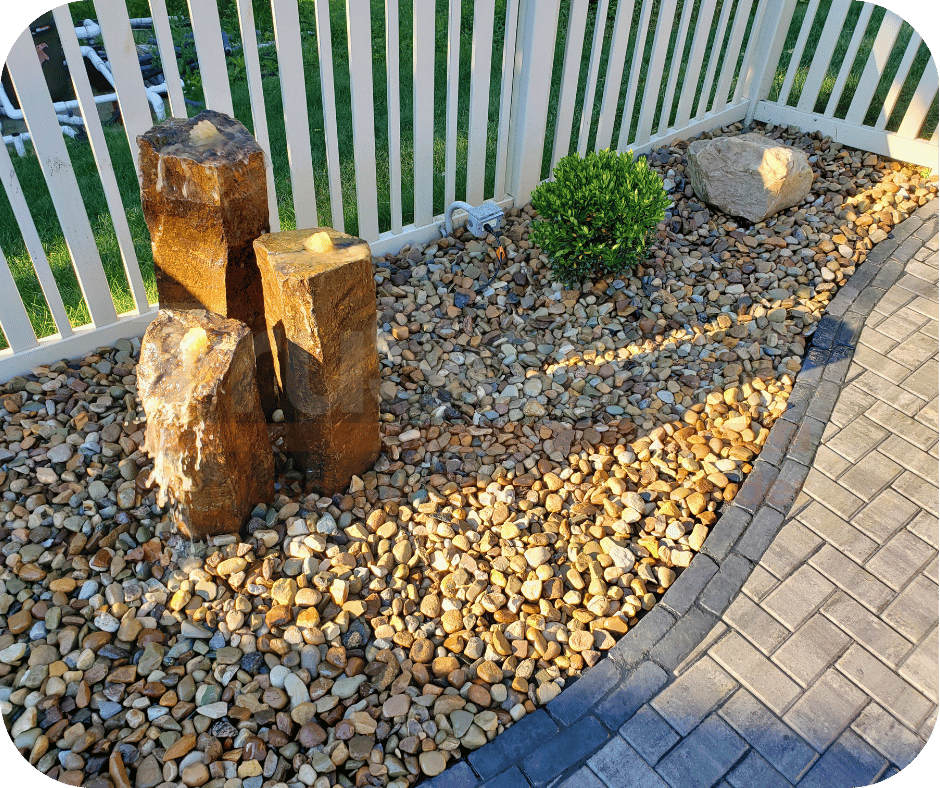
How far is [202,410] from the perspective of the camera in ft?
8.00

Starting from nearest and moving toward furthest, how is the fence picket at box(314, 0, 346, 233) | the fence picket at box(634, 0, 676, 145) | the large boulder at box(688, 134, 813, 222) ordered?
the fence picket at box(314, 0, 346, 233) < the large boulder at box(688, 134, 813, 222) < the fence picket at box(634, 0, 676, 145)

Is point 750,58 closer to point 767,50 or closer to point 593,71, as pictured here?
point 767,50

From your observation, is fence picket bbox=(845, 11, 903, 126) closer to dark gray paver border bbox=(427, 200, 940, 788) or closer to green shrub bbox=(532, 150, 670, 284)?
dark gray paver border bbox=(427, 200, 940, 788)

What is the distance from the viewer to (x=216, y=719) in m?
2.50

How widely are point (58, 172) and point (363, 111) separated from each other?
1524mm

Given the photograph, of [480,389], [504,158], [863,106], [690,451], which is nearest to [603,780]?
[690,451]

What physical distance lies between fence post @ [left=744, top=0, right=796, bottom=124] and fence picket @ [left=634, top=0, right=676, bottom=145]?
103cm

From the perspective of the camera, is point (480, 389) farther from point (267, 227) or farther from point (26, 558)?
point (26, 558)

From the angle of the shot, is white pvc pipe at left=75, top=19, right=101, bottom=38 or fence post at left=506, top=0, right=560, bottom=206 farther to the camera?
white pvc pipe at left=75, top=19, right=101, bottom=38

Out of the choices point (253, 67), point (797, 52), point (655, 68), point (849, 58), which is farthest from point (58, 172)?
point (849, 58)

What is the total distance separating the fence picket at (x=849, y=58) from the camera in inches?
214

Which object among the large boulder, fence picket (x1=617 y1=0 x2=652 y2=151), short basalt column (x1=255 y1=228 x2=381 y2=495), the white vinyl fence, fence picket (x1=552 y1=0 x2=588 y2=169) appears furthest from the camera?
fence picket (x1=617 y1=0 x2=652 y2=151)

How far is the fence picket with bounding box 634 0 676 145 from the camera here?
5.07 metres

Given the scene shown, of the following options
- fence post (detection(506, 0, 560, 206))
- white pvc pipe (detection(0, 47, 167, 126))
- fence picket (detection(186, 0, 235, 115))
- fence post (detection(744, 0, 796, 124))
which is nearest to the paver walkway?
fence post (detection(506, 0, 560, 206))
